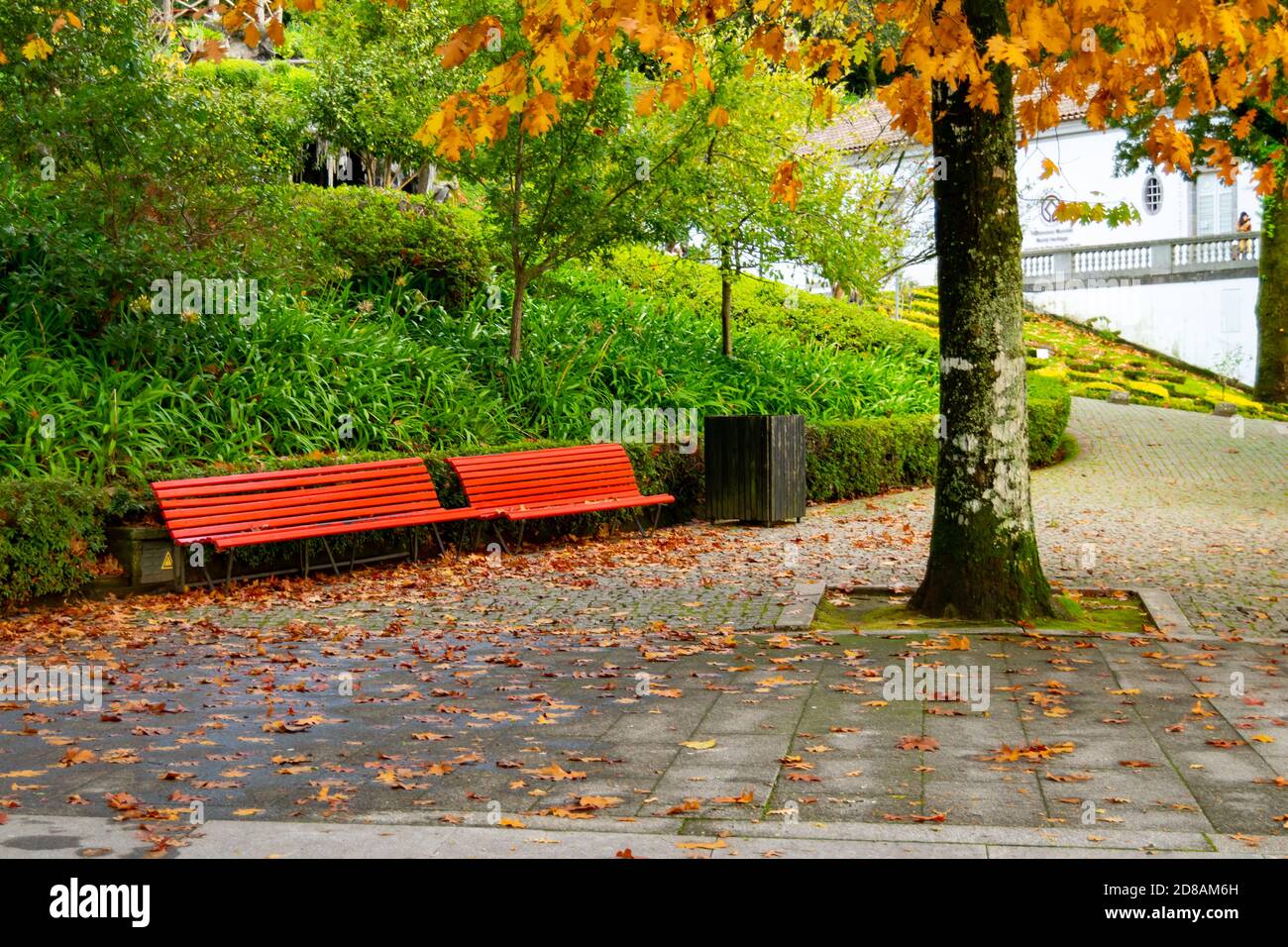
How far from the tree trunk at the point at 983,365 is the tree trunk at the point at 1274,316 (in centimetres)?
2162

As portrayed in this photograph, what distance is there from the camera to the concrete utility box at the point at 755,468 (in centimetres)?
1461

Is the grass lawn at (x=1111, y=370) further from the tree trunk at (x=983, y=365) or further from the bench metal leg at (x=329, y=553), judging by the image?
the tree trunk at (x=983, y=365)

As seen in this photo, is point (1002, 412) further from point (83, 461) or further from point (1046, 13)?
point (83, 461)

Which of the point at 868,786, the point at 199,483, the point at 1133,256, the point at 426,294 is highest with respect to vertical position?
the point at 1133,256

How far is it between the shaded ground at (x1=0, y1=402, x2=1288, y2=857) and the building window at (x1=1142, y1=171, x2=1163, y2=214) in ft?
89.1

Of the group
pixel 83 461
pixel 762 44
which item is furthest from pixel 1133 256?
pixel 83 461

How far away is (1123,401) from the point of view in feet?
88.5

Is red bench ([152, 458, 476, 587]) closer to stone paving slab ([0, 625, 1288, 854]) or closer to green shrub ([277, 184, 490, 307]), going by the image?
stone paving slab ([0, 625, 1288, 854])

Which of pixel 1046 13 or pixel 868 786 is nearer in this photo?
pixel 868 786

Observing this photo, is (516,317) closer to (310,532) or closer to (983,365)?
(310,532)

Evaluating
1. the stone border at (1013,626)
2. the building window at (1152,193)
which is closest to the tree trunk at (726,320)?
the stone border at (1013,626)

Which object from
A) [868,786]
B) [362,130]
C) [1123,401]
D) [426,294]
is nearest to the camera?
[868,786]

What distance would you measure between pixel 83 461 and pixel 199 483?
1.10 metres
